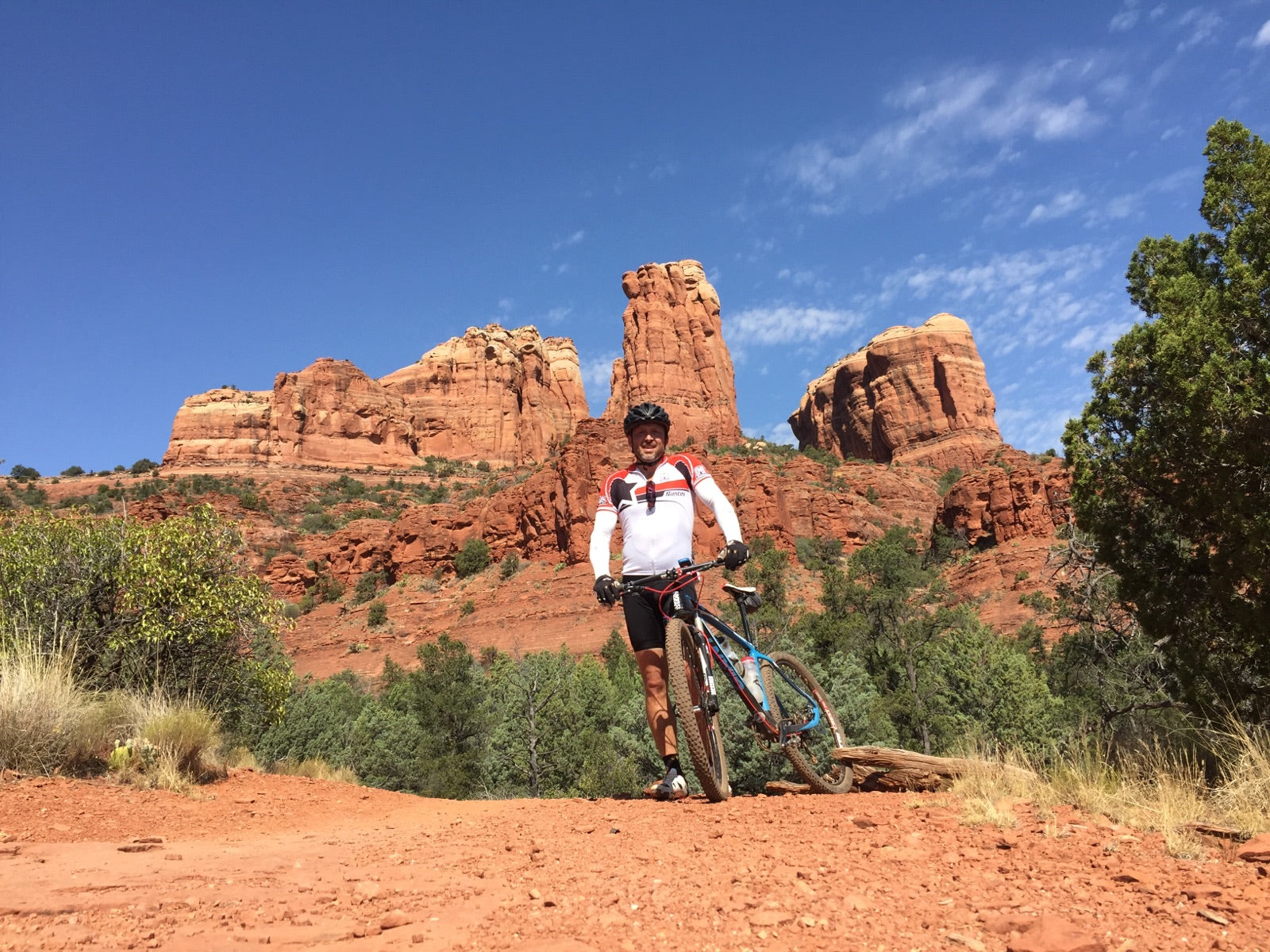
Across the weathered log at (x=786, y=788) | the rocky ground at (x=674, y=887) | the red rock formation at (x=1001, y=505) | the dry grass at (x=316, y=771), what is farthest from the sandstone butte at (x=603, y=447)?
the dry grass at (x=316, y=771)

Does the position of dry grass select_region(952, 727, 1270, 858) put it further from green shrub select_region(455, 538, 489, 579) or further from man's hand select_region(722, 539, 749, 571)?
green shrub select_region(455, 538, 489, 579)

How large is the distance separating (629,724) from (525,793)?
4.69 meters

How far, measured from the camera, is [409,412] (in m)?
105

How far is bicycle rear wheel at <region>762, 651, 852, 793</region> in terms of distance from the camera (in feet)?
16.4

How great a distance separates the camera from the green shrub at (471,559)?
5534 centimetres

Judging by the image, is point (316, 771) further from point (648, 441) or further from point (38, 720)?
point (648, 441)

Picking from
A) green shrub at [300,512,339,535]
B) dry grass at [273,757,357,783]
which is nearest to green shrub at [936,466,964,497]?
green shrub at [300,512,339,535]

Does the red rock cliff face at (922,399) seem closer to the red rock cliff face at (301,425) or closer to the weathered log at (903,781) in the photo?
the red rock cliff face at (301,425)

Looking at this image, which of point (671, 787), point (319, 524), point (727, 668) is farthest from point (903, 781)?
point (319, 524)

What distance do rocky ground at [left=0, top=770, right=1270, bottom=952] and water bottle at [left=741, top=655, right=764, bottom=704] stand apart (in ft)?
2.36

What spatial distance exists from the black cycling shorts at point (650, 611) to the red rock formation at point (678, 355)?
7210 cm

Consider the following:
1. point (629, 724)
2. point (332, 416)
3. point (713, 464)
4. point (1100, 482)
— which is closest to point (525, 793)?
point (629, 724)

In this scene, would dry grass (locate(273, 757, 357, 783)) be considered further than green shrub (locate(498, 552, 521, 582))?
No

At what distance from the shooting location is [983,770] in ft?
13.8
